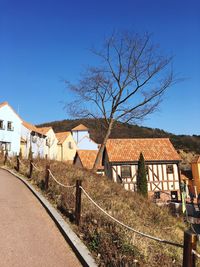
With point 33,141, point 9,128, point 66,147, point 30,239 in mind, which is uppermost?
point 9,128

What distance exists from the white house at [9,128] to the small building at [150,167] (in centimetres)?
1538

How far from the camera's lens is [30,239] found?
20.5 ft

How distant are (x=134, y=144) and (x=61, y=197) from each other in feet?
84.5

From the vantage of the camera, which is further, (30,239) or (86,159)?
(86,159)

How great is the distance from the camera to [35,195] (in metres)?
10.8

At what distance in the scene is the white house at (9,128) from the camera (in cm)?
4116

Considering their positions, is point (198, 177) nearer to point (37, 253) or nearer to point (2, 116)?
point (2, 116)

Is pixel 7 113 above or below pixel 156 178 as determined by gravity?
above

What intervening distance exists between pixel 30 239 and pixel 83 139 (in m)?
62.1

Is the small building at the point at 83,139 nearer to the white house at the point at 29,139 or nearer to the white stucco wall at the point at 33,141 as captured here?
the white stucco wall at the point at 33,141

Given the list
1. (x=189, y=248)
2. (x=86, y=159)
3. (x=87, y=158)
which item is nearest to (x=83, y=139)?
(x=87, y=158)

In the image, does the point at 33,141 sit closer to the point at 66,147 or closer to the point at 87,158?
the point at 87,158

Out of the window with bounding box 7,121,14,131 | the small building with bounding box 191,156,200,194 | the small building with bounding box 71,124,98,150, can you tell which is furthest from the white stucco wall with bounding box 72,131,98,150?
the small building with bounding box 191,156,200,194

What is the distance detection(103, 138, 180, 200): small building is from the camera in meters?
30.7
